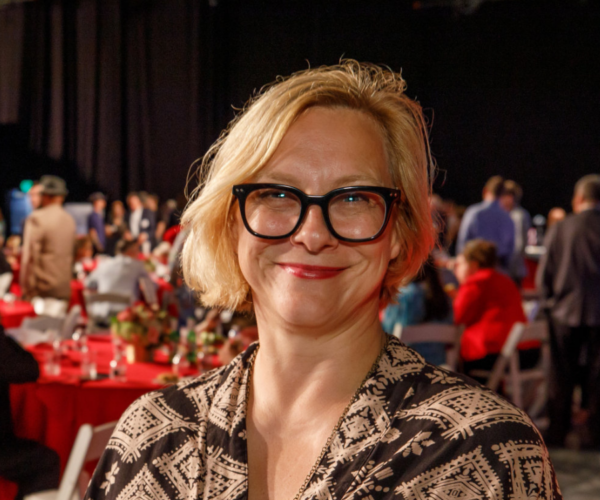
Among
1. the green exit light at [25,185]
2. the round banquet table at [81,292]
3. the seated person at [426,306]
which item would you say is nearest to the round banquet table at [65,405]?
the seated person at [426,306]

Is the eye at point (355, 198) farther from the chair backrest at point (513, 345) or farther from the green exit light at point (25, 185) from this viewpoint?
the green exit light at point (25, 185)

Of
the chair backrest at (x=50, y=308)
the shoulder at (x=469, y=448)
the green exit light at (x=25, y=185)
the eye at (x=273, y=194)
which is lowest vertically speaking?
the chair backrest at (x=50, y=308)

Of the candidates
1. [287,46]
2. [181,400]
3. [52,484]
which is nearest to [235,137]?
[181,400]

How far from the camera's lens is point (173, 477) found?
102 cm

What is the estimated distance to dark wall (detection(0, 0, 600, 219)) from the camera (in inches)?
471

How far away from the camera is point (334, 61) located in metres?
12.0

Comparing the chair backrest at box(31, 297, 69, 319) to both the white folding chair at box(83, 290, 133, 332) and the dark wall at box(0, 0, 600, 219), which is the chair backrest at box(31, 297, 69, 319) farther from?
the dark wall at box(0, 0, 600, 219)

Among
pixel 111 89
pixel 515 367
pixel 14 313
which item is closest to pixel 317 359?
pixel 515 367

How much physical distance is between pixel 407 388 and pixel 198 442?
0.33 metres

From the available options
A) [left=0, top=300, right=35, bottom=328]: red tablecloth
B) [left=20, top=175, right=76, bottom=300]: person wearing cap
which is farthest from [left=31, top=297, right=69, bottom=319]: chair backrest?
[left=20, top=175, right=76, bottom=300]: person wearing cap

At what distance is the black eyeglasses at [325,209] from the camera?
97 cm

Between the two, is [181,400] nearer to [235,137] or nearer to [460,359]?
[235,137]

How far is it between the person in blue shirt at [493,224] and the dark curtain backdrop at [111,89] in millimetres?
7299

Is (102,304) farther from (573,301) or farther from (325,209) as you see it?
(325,209)
